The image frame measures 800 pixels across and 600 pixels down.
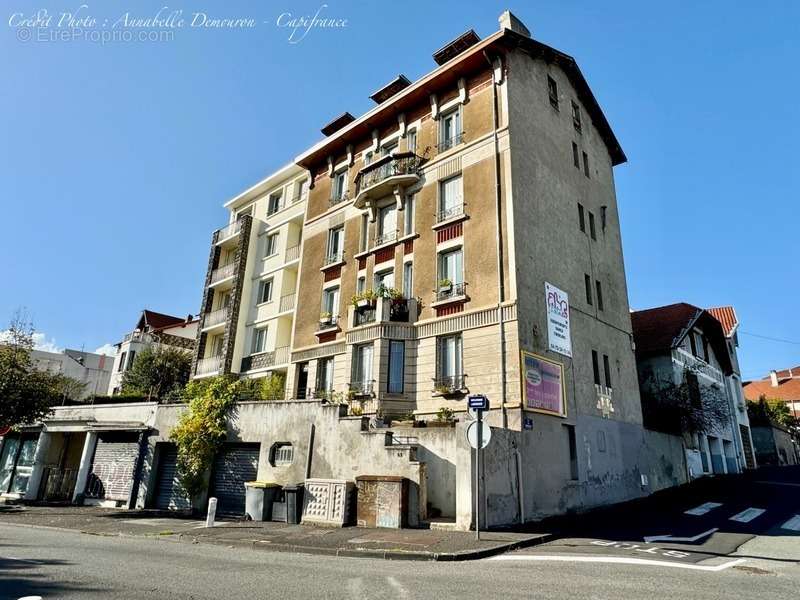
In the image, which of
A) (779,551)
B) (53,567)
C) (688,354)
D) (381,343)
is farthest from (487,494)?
(688,354)

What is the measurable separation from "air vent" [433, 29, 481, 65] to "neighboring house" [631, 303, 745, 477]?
1983 centimetres

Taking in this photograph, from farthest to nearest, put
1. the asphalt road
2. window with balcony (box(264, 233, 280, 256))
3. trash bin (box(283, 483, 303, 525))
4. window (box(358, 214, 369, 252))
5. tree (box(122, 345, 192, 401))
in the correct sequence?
tree (box(122, 345, 192, 401))
window with balcony (box(264, 233, 280, 256))
window (box(358, 214, 369, 252))
trash bin (box(283, 483, 303, 525))
the asphalt road

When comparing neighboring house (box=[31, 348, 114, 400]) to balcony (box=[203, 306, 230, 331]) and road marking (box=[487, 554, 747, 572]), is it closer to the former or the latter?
balcony (box=[203, 306, 230, 331])

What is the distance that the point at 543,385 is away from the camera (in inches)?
684

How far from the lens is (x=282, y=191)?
32031 mm

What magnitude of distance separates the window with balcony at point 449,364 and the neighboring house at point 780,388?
7088 centimetres

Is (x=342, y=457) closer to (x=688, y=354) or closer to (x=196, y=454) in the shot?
(x=196, y=454)

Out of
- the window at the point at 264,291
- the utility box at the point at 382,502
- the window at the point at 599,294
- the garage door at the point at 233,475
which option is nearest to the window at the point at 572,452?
the window at the point at 599,294

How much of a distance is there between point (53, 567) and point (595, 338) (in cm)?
1977

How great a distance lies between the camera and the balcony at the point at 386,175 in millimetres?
22594

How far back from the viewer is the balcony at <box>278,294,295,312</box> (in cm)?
2775

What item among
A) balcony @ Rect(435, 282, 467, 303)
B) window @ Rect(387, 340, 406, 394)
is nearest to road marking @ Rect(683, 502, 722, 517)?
balcony @ Rect(435, 282, 467, 303)

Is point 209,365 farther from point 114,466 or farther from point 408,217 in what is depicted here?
point 408,217

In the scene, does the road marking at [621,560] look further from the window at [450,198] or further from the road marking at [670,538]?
the window at [450,198]
